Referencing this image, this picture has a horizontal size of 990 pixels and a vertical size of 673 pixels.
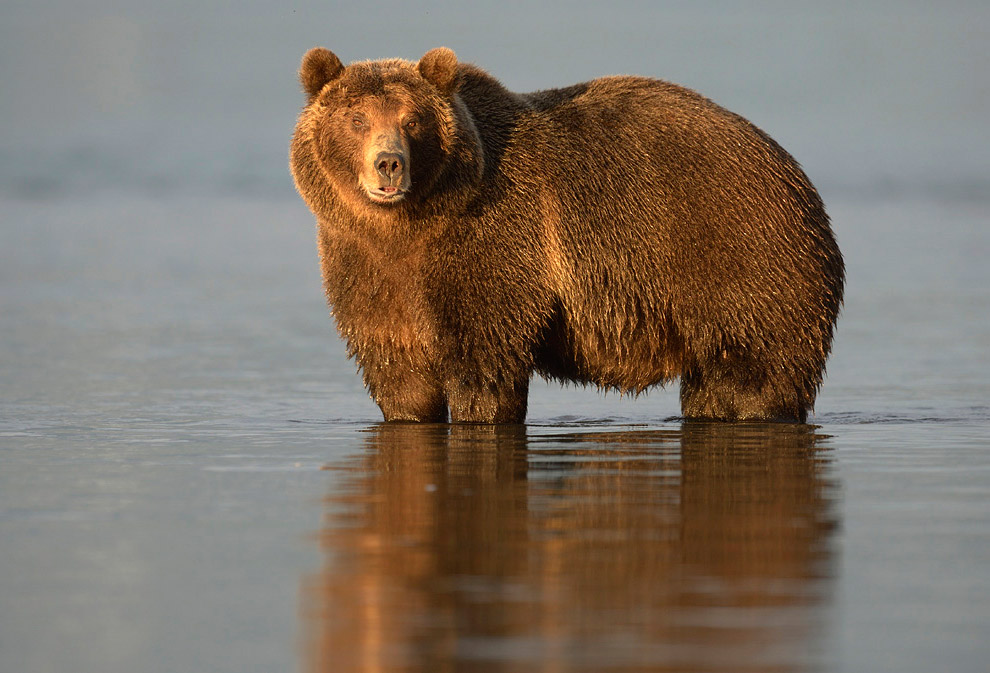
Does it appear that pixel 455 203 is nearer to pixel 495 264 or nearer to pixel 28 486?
pixel 495 264

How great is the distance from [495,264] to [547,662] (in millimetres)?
5453

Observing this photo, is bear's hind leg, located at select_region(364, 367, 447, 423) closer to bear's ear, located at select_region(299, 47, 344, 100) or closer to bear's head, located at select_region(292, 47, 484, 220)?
bear's head, located at select_region(292, 47, 484, 220)

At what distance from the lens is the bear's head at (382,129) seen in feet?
32.0

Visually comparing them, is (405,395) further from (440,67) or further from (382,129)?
(440,67)

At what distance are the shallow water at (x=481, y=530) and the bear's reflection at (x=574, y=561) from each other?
16 millimetres

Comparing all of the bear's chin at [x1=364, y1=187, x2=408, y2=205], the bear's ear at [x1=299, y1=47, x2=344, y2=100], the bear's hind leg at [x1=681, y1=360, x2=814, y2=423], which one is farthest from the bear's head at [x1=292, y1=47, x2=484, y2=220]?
the bear's hind leg at [x1=681, y1=360, x2=814, y2=423]

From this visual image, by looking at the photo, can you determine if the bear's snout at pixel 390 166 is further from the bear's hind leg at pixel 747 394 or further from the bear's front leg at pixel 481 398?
the bear's hind leg at pixel 747 394

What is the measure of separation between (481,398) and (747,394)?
5.64 feet

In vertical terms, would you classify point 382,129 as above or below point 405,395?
above

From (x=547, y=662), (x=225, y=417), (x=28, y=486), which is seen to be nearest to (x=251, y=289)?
(x=225, y=417)

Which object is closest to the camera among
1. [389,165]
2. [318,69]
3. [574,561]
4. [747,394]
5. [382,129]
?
[574,561]

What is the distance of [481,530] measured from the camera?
21.4ft

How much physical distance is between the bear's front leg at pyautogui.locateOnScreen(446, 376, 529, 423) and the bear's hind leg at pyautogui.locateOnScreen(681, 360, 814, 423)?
129cm

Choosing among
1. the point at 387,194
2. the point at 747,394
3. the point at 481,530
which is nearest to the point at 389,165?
the point at 387,194
